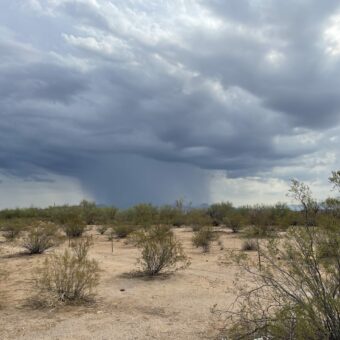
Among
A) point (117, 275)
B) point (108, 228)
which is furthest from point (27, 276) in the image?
point (108, 228)

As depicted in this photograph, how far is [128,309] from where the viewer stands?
10.5m

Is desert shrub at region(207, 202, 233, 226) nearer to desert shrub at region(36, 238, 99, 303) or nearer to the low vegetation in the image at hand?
the low vegetation

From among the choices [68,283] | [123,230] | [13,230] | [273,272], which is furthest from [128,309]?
[13,230]

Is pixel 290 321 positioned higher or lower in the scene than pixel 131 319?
higher

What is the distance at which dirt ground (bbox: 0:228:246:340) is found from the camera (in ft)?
28.9

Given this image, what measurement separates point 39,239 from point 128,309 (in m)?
10.9

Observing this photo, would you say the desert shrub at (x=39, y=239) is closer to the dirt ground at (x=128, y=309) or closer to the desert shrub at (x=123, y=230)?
the dirt ground at (x=128, y=309)

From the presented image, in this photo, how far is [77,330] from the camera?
29.2ft

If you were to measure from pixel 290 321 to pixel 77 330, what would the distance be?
181 inches

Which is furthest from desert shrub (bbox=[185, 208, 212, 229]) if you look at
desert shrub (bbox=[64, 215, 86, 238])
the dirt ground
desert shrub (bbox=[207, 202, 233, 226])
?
the dirt ground

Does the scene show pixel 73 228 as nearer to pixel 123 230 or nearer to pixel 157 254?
pixel 123 230

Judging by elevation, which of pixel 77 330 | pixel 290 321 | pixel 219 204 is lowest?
pixel 77 330

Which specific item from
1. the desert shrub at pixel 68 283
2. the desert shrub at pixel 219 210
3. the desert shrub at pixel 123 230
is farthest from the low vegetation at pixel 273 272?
the desert shrub at pixel 219 210

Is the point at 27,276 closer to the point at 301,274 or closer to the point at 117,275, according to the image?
the point at 117,275
